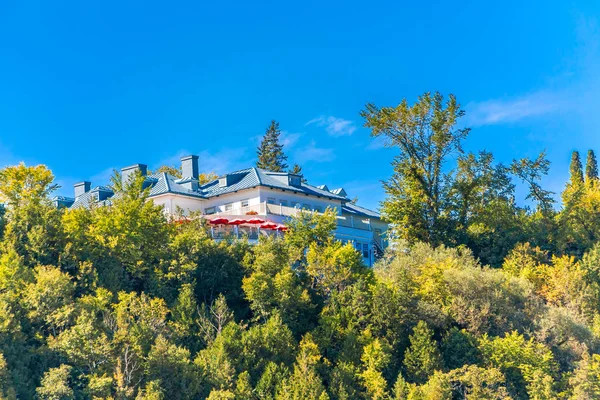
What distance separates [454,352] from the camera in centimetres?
4816

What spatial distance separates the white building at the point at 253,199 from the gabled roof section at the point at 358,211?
512 mm

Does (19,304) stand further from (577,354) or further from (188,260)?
(577,354)

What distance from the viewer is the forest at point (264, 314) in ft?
142

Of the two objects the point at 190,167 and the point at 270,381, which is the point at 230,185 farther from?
the point at 270,381

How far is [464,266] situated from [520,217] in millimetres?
10996

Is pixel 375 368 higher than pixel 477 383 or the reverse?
higher

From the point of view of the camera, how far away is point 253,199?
63562 millimetres

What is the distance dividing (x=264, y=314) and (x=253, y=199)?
1575cm

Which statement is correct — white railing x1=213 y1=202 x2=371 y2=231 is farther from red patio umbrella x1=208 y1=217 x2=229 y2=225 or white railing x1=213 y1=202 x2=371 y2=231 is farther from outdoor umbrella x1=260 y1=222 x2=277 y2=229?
red patio umbrella x1=208 y1=217 x2=229 y2=225

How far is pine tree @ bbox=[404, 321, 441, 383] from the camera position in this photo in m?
46.7

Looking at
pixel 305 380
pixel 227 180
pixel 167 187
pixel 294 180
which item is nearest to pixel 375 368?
pixel 305 380

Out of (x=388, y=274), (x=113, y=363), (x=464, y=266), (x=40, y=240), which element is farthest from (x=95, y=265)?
(x=464, y=266)

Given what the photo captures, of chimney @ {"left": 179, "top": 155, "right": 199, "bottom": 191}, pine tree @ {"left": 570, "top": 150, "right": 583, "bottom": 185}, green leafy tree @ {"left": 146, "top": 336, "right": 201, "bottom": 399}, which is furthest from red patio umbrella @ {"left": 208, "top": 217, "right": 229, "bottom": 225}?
pine tree @ {"left": 570, "top": 150, "right": 583, "bottom": 185}

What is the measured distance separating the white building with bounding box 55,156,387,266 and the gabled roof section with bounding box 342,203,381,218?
0.51 m
